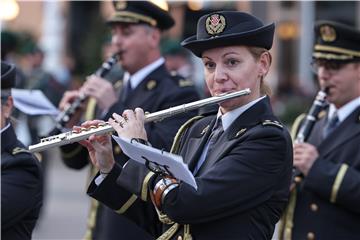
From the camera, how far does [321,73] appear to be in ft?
16.6

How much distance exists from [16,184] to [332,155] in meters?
1.83

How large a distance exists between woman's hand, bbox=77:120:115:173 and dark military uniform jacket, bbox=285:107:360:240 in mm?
1439

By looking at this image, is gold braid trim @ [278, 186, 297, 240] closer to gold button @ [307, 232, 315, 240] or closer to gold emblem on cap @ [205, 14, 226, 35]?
gold button @ [307, 232, 315, 240]

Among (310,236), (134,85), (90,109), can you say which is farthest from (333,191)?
(90,109)

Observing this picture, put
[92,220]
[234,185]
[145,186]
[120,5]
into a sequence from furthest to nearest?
[120,5] → [92,220] → [145,186] → [234,185]

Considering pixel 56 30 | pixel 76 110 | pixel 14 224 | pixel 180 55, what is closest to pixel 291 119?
pixel 180 55

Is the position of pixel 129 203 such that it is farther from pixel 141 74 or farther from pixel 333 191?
pixel 141 74

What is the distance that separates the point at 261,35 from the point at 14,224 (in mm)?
1404

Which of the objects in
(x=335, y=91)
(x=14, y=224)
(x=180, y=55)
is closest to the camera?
(x=14, y=224)

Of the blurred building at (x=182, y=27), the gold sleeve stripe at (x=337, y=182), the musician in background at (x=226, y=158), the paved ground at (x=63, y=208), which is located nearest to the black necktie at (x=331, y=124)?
the gold sleeve stripe at (x=337, y=182)

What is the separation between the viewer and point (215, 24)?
142 inches

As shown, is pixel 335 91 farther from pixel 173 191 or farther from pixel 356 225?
pixel 173 191

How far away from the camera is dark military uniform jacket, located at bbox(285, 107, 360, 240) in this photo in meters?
4.64

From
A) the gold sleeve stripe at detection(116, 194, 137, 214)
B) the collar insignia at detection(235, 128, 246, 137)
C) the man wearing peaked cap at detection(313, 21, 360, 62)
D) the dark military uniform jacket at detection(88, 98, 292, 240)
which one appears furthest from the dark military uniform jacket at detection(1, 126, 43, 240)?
the man wearing peaked cap at detection(313, 21, 360, 62)
